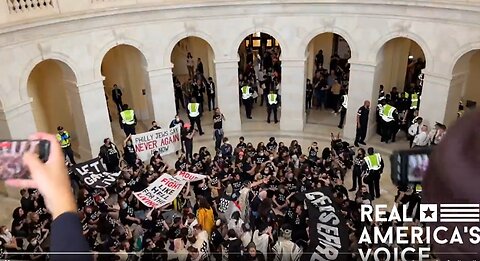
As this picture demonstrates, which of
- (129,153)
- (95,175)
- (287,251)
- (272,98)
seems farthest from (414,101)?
(95,175)

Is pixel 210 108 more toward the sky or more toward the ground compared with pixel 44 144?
more toward the ground

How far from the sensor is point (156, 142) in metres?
15.8

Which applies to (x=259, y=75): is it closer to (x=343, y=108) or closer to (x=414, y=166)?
(x=343, y=108)

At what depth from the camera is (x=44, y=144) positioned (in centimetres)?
235

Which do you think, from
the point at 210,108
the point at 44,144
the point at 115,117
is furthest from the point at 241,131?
the point at 44,144

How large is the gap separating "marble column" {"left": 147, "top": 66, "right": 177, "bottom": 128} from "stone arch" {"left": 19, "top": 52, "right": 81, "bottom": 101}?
2608 mm

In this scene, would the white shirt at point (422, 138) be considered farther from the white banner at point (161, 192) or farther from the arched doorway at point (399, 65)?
the white banner at point (161, 192)

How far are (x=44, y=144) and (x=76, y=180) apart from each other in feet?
39.1

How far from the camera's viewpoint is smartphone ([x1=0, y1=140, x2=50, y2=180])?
233 centimetres

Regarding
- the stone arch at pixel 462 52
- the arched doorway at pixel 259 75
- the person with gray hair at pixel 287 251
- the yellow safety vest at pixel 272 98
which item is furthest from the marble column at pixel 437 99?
the person with gray hair at pixel 287 251

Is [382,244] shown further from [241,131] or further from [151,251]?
[241,131]

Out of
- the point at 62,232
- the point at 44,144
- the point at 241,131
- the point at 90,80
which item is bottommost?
the point at 241,131

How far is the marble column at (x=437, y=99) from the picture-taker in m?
15.1

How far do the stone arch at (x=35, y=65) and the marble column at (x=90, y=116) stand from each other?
0.67m
